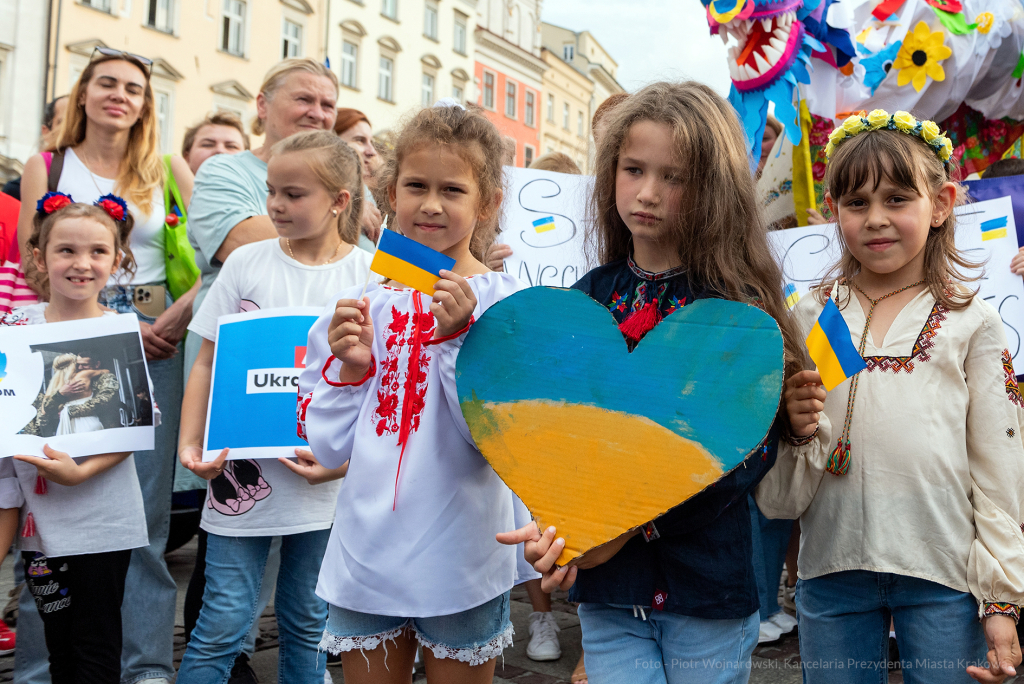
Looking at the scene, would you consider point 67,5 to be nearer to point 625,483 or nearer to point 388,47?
point 388,47

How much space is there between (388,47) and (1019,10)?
89.1 feet

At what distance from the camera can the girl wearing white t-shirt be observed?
Answer: 2.49 metres

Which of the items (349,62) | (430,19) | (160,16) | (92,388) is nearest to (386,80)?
(349,62)

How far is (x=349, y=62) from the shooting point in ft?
89.1

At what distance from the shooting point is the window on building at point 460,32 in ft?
109

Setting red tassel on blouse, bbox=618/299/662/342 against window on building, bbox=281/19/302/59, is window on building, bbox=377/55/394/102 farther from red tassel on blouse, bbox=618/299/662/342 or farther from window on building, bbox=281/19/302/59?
red tassel on blouse, bbox=618/299/662/342

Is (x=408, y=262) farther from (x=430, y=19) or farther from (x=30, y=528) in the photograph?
(x=430, y=19)

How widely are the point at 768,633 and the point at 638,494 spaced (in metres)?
2.45

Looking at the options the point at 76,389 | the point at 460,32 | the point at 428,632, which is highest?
the point at 460,32

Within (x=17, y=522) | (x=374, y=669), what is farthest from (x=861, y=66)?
(x=17, y=522)

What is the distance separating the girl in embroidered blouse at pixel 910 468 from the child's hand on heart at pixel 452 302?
74cm

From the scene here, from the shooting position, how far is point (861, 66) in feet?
12.4

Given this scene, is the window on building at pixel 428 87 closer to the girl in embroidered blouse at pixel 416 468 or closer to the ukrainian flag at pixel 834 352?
the girl in embroidered blouse at pixel 416 468

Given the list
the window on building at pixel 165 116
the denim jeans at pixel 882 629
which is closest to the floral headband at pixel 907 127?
the denim jeans at pixel 882 629
